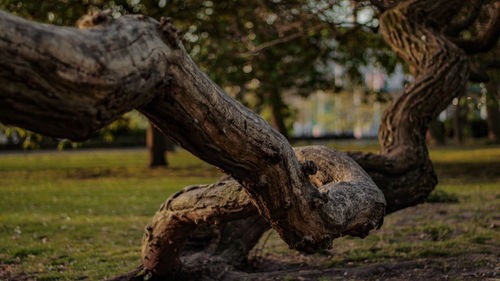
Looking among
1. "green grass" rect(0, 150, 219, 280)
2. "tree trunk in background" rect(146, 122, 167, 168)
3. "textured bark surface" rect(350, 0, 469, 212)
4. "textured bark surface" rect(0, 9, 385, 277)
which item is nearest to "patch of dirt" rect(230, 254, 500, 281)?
"textured bark surface" rect(350, 0, 469, 212)

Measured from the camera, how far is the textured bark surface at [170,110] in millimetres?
2170

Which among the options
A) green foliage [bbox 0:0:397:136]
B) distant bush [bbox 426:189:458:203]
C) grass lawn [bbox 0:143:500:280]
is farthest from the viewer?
green foliage [bbox 0:0:397:136]

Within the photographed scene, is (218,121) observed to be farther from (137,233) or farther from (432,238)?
(137,233)

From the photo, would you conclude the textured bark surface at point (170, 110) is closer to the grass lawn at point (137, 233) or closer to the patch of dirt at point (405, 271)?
the patch of dirt at point (405, 271)

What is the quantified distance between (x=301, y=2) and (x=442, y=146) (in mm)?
19663

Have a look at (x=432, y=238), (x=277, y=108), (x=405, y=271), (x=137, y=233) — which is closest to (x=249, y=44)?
(x=277, y=108)

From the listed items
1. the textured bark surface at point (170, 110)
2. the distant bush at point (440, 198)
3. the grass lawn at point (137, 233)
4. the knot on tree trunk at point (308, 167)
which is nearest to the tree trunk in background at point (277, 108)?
the grass lawn at point (137, 233)

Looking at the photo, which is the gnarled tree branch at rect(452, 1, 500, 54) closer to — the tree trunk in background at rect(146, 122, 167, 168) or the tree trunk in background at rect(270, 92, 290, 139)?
the tree trunk in background at rect(270, 92, 290, 139)

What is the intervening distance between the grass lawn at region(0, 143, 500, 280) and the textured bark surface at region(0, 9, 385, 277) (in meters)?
1.76

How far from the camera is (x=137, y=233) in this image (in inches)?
312

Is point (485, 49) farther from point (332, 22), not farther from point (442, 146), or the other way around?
point (442, 146)

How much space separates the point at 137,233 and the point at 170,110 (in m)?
5.55

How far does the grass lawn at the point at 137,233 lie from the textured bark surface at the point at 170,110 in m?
1.76

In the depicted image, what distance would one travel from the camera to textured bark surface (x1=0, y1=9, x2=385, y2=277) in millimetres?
2170
